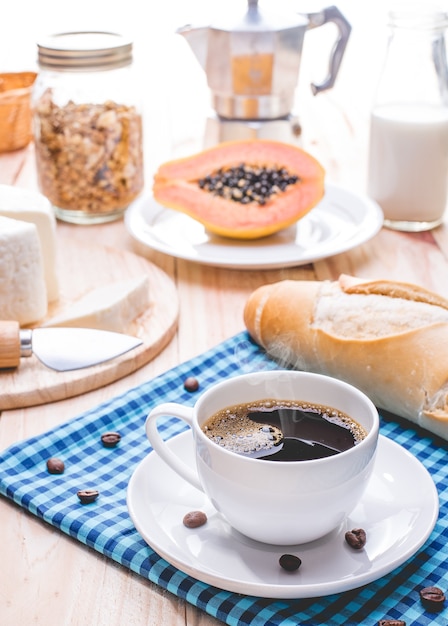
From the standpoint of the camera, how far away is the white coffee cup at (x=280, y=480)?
88cm

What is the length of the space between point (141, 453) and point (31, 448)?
0.49 ft

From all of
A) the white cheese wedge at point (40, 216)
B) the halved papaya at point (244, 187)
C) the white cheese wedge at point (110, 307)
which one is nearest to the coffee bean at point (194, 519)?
the white cheese wedge at point (110, 307)

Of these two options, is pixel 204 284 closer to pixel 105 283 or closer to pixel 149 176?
pixel 105 283

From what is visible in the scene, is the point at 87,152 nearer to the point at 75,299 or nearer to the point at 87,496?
the point at 75,299

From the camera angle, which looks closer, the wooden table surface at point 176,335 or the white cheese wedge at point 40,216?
the wooden table surface at point 176,335

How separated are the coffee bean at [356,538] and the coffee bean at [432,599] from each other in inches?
3.1

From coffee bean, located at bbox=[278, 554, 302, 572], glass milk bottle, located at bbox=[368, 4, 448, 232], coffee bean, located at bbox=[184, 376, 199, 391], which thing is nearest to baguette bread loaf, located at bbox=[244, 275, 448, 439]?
coffee bean, located at bbox=[184, 376, 199, 391]

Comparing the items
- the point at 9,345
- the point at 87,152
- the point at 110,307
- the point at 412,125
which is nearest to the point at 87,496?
the point at 9,345

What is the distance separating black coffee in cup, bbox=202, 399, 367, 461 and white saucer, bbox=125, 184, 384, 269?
0.75 meters

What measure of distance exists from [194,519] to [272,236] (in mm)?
1025

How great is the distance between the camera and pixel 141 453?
1.19 metres

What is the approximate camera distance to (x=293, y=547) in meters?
0.95

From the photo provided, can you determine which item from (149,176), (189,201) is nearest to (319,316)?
(189,201)

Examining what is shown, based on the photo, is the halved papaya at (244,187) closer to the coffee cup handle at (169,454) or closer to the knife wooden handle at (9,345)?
the knife wooden handle at (9,345)
